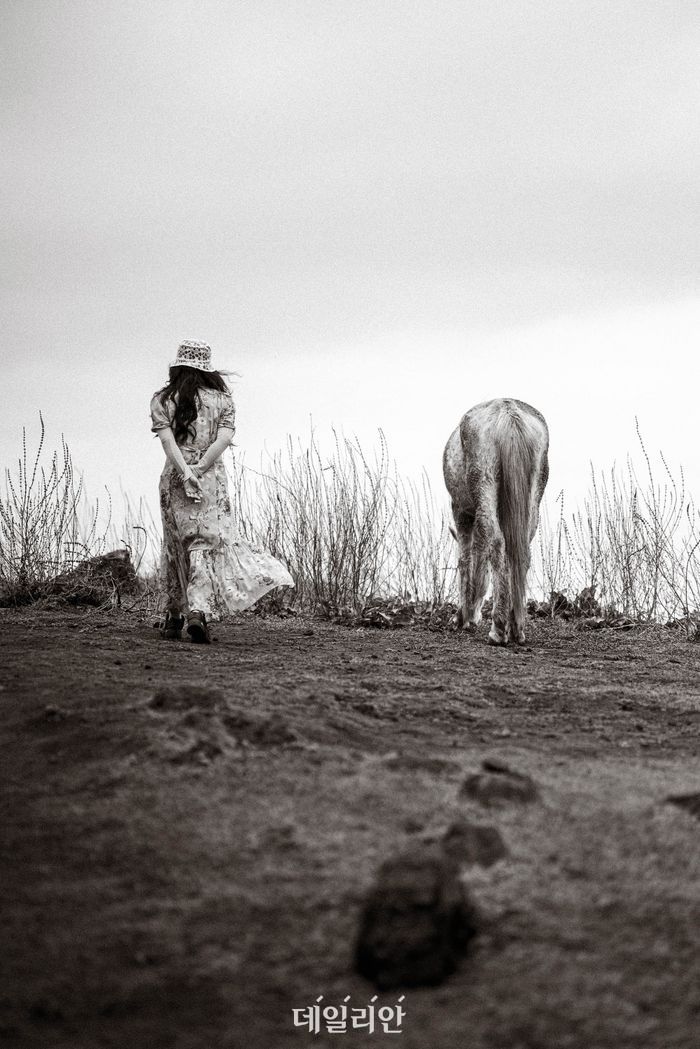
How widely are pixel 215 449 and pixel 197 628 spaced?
110cm

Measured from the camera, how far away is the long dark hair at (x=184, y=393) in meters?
6.55

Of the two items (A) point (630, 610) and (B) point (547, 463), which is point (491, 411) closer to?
(B) point (547, 463)

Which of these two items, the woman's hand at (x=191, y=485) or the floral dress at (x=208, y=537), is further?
the floral dress at (x=208, y=537)

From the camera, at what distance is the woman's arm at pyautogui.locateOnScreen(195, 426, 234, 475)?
21.5 feet

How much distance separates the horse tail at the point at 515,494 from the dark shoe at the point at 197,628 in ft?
6.73

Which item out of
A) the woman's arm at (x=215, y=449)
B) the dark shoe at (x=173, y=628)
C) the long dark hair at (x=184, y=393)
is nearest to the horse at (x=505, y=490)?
the woman's arm at (x=215, y=449)

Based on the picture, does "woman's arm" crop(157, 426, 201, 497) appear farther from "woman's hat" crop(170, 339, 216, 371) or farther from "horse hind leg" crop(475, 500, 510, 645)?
"horse hind leg" crop(475, 500, 510, 645)

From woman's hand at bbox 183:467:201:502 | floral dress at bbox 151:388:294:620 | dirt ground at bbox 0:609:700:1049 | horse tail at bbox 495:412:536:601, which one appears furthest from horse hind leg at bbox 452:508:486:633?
dirt ground at bbox 0:609:700:1049

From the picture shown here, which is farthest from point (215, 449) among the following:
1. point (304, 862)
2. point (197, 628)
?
point (304, 862)

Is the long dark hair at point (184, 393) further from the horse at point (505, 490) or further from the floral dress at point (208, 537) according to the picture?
the horse at point (505, 490)

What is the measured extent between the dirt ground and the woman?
5.69 feet

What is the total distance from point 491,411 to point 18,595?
164 inches

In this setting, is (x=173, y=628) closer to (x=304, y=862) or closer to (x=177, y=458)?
(x=177, y=458)

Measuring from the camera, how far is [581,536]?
32.9ft
